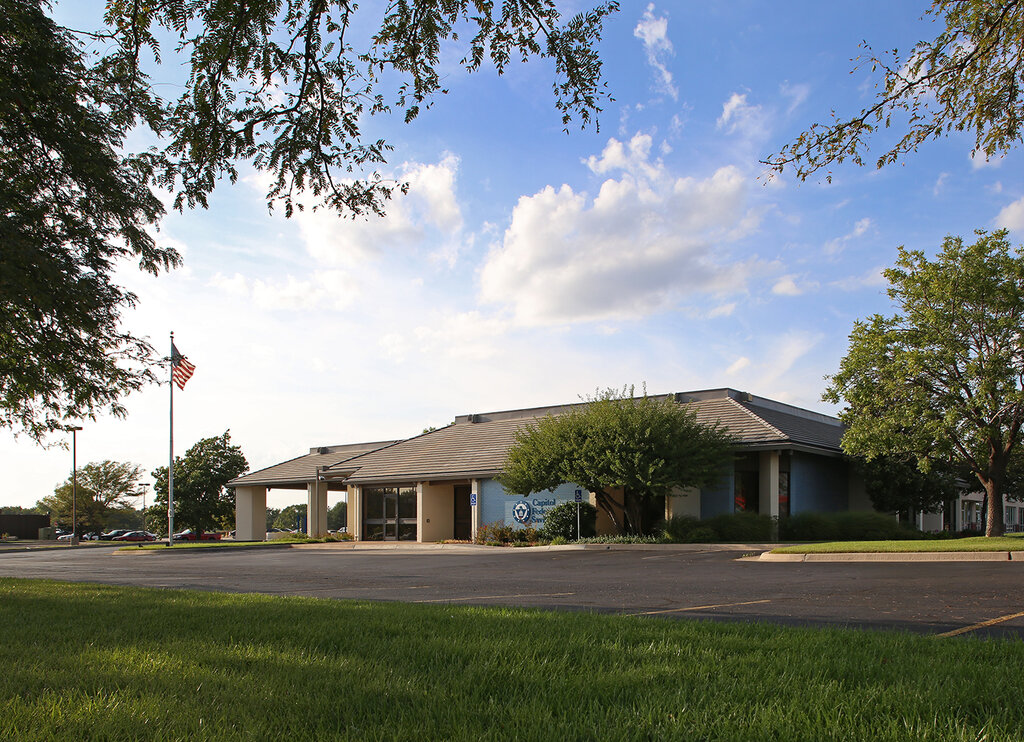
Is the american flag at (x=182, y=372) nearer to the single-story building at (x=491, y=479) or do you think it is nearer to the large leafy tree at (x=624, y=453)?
the single-story building at (x=491, y=479)

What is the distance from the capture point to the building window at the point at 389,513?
131ft

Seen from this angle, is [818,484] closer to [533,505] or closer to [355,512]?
[533,505]

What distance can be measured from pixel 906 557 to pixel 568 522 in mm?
14881

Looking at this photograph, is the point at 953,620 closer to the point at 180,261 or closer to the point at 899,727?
the point at 899,727

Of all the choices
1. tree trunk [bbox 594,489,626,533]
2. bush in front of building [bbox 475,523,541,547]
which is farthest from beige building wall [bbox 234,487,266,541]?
tree trunk [bbox 594,489,626,533]

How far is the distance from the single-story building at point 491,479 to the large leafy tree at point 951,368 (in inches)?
129

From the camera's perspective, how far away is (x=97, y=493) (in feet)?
250

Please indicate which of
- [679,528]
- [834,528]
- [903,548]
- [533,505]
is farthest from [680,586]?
[533,505]

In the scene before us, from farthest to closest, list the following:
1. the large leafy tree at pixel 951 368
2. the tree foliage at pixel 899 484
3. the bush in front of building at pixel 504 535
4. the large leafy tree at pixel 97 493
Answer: the large leafy tree at pixel 97 493 < the tree foliage at pixel 899 484 < the bush in front of building at pixel 504 535 < the large leafy tree at pixel 951 368

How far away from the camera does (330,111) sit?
8.55 metres

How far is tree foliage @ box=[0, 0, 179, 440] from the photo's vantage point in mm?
10867

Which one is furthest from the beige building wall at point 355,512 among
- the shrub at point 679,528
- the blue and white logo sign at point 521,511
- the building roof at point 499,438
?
the shrub at point 679,528

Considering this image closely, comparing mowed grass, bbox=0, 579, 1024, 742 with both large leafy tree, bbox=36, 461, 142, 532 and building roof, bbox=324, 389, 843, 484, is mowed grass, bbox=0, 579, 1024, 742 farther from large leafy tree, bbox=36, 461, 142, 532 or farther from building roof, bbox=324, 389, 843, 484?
large leafy tree, bbox=36, 461, 142, 532

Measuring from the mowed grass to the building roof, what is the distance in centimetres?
2416
